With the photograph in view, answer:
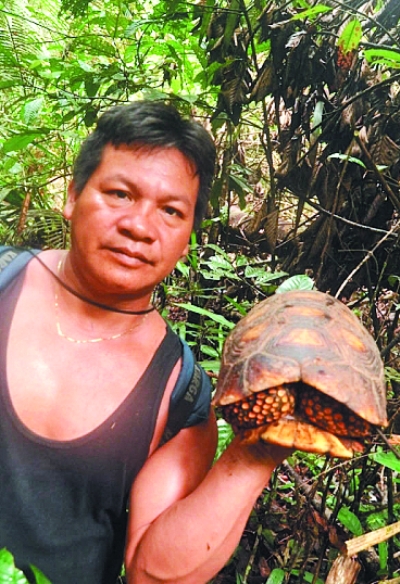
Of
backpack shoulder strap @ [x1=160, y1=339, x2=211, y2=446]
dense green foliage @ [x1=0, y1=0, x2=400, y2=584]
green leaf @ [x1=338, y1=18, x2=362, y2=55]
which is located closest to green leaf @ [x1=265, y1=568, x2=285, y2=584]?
dense green foliage @ [x1=0, y1=0, x2=400, y2=584]

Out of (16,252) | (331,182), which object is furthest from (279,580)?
(331,182)

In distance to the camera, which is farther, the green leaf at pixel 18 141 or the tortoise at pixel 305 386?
the green leaf at pixel 18 141

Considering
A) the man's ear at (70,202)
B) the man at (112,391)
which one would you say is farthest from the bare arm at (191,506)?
the man's ear at (70,202)

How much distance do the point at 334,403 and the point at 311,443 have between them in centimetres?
9

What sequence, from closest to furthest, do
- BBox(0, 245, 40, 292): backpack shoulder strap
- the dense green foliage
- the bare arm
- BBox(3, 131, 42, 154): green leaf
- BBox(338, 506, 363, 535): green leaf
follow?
the bare arm
BBox(0, 245, 40, 292): backpack shoulder strap
BBox(338, 506, 363, 535): green leaf
the dense green foliage
BBox(3, 131, 42, 154): green leaf

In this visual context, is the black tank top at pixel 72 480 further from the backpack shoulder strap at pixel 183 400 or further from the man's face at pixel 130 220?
the man's face at pixel 130 220

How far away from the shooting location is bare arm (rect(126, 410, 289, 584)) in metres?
1.09

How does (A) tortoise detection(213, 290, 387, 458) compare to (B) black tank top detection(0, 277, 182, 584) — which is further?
(B) black tank top detection(0, 277, 182, 584)

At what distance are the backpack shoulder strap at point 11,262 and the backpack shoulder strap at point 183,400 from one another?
0.53m

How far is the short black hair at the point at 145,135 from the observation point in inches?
51.1

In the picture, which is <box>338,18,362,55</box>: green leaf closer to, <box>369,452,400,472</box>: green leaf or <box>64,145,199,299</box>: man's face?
<box>64,145,199,299</box>: man's face

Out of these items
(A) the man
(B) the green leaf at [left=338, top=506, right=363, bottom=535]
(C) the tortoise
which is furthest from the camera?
(B) the green leaf at [left=338, top=506, right=363, bottom=535]

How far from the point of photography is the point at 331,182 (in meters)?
2.19

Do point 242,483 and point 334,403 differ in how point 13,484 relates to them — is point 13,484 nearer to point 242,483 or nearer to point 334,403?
point 242,483
